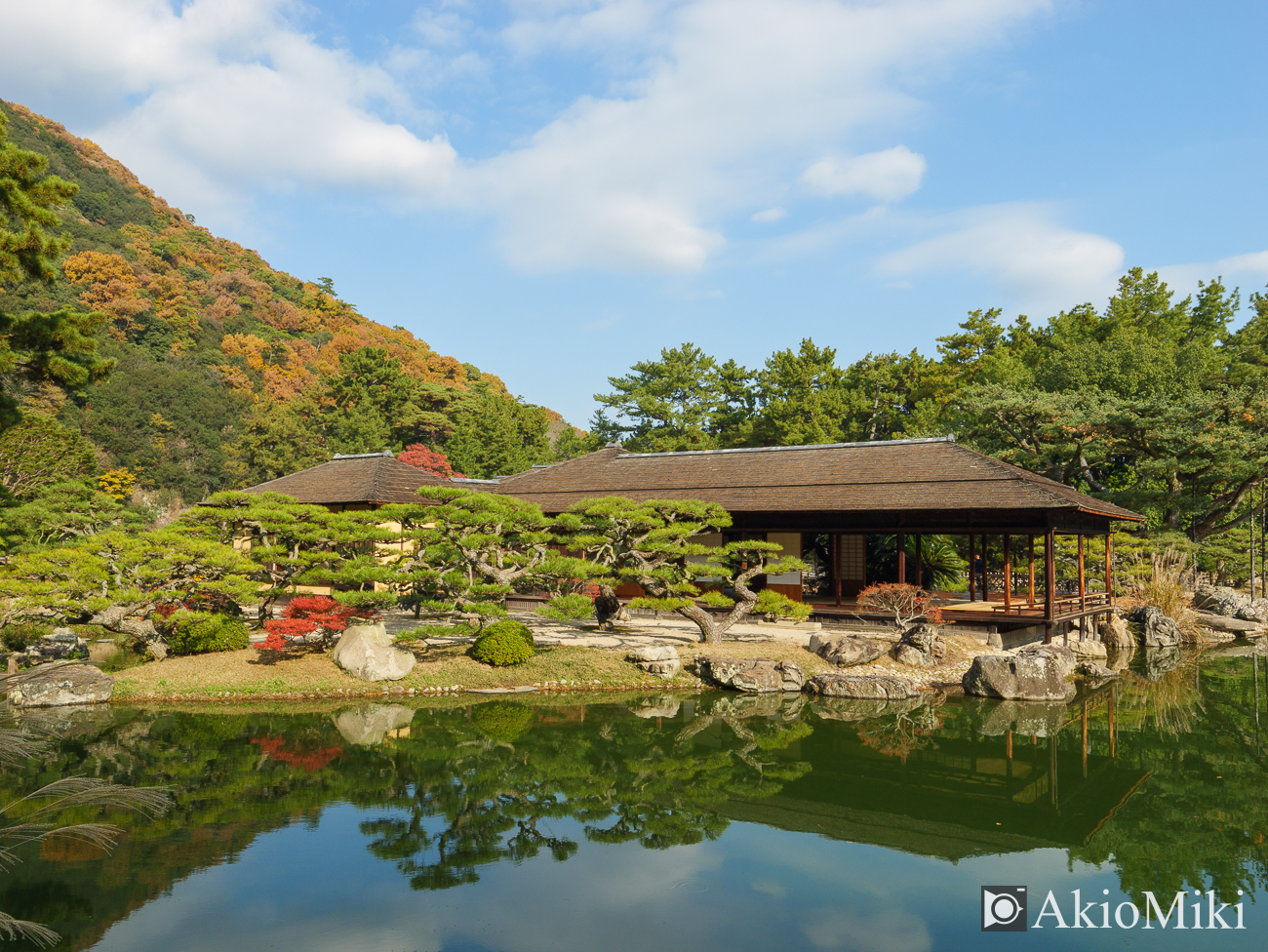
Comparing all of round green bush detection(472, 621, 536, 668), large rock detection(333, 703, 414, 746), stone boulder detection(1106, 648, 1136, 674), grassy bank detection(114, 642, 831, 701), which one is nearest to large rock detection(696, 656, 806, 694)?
grassy bank detection(114, 642, 831, 701)

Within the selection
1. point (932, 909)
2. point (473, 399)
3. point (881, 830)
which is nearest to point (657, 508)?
point (881, 830)

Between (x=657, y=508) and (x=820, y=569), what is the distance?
11.3 m

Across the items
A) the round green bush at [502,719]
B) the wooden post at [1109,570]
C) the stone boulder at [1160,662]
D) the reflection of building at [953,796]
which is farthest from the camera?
the wooden post at [1109,570]

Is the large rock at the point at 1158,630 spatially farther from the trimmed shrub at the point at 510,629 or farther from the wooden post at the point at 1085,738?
the trimmed shrub at the point at 510,629

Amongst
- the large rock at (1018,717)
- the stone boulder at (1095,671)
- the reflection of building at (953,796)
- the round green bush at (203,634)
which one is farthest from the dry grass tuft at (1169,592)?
the round green bush at (203,634)

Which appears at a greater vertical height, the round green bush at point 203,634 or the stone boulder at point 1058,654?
the round green bush at point 203,634

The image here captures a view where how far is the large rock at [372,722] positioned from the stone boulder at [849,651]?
28.1 feet

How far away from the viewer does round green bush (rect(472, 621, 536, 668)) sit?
53.7 ft

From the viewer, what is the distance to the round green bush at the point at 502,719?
1280 centimetres

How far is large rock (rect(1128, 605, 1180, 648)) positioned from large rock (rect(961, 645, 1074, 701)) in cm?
900

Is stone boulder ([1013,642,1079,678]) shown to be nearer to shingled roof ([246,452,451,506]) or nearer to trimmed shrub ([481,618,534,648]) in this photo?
trimmed shrub ([481,618,534,648])

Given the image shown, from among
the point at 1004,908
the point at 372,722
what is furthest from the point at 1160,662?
the point at 372,722

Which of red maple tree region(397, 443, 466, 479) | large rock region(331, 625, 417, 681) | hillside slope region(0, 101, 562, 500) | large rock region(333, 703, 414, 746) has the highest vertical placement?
hillside slope region(0, 101, 562, 500)

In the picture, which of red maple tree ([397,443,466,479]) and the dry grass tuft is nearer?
the dry grass tuft
